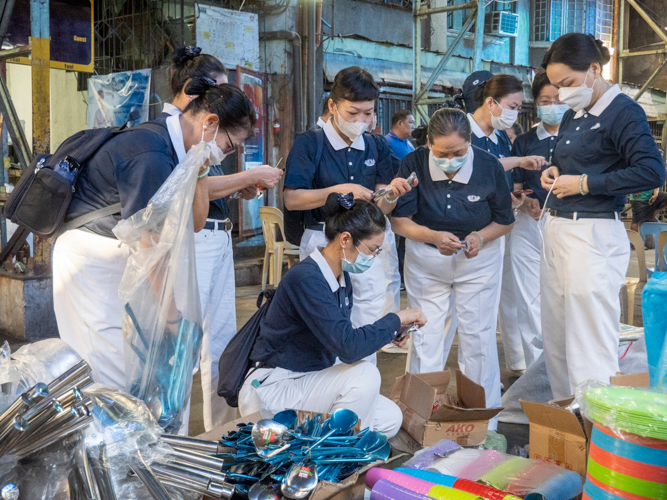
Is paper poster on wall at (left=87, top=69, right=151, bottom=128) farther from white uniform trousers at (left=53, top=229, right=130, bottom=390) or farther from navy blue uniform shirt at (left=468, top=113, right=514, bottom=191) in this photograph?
white uniform trousers at (left=53, top=229, right=130, bottom=390)

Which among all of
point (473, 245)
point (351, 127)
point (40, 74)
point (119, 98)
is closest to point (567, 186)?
point (473, 245)

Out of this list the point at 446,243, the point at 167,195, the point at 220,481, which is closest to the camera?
the point at 220,481

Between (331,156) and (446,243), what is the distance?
2.16ft

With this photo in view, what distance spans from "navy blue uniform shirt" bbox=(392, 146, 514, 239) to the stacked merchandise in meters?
1.67

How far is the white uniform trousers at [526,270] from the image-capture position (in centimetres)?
385

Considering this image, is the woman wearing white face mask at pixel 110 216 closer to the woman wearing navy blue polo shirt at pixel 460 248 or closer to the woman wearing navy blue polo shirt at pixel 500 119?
the woman wearing navy blue polo shirt at pixel 460 248

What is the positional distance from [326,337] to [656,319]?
3.47ft

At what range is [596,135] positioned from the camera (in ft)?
8.50

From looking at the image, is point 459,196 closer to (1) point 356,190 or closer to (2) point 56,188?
(1) point 356,190

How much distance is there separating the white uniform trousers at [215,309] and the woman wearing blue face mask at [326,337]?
1.13ft

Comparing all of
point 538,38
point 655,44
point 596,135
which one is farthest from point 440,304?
point 655,44

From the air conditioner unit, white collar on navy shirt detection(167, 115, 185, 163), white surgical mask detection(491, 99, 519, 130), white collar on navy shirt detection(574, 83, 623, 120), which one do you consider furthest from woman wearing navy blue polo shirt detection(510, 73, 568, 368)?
the air conditioner unit

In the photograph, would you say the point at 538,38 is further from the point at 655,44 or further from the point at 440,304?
the point at 440,304

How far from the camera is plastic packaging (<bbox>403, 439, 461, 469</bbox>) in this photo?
200cm
